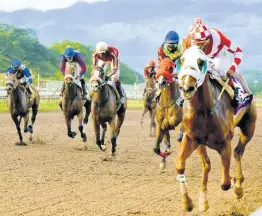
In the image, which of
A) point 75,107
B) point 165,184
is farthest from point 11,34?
point 165,184

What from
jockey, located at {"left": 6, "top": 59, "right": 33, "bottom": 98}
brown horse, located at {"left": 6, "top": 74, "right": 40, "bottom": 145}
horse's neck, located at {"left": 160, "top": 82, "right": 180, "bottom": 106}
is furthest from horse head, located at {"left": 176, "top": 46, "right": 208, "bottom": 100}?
jockey, located at {"left": 6, "top": 59, "right": 33, "bottom": 98}

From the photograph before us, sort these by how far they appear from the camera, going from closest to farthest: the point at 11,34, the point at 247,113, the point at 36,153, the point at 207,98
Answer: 1. the point at 207,98
2. the point at 247,113
3. the point at 36,153
4. the point at 11,34

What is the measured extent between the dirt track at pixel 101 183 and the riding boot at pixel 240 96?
130cm

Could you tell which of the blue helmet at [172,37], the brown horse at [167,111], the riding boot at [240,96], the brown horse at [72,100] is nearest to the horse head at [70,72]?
the brown horse at [72,100]

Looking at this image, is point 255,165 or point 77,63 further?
point 77,63

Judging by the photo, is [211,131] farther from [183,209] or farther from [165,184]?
[165,184]

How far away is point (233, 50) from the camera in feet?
A: 26.9

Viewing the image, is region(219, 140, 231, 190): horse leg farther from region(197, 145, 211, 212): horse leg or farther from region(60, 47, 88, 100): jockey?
region(60, 47, 88, 100): jockey

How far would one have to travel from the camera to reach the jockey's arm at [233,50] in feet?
26.3

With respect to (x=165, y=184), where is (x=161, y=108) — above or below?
above

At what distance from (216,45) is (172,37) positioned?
293 centimetres

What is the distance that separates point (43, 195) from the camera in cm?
841

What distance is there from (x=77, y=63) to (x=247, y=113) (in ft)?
21.2

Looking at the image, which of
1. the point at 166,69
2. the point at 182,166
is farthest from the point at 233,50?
the point at 166,69
